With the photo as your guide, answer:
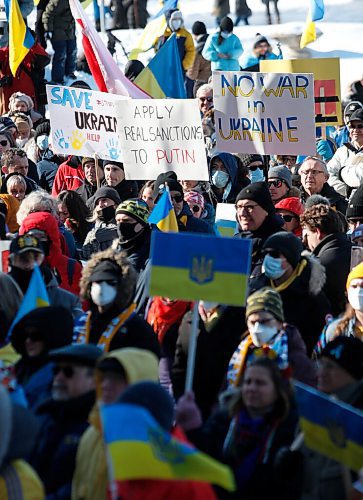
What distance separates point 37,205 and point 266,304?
110 inches

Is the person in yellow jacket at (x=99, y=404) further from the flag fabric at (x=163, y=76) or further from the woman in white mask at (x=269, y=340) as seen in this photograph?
the flag fabric at (x=163, y=76)

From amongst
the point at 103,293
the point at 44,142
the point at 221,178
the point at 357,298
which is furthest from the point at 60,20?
the point at 357,298

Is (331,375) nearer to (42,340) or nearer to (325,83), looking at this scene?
(42,340)

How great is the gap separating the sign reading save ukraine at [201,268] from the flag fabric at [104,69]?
20.8 feet

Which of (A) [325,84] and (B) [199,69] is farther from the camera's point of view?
(B) [199,69]

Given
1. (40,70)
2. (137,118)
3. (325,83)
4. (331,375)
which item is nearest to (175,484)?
(331,375)

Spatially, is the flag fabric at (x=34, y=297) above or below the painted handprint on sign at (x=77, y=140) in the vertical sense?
below

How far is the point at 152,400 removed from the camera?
5078mm

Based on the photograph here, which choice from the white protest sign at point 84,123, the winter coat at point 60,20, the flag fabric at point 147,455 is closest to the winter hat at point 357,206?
the white protest sign at point 84,123

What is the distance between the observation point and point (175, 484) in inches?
187

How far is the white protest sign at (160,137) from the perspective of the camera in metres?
10.7

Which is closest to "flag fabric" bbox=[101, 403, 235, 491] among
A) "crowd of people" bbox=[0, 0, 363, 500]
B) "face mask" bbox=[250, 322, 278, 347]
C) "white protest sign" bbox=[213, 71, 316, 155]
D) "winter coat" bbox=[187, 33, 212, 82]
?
"crowd of people" bbox=[0, 0, 363, 500]

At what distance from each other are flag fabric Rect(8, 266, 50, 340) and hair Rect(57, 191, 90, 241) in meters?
2.83

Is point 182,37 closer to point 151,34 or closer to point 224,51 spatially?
point 151,34
